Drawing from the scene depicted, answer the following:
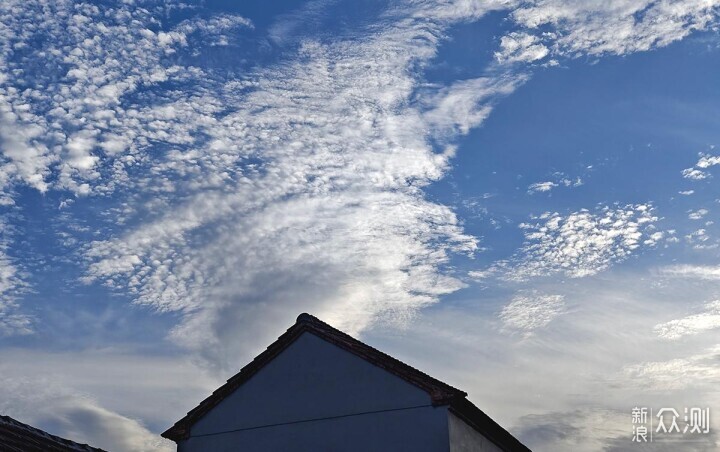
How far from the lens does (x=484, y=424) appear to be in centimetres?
1936

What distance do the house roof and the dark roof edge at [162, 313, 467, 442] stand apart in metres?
3.39

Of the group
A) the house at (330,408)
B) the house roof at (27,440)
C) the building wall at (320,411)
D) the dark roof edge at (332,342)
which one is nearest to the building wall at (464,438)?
the house at (330,408)

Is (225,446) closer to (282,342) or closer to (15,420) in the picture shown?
(282,342)

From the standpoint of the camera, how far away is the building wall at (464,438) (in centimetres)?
1748

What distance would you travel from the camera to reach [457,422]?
704 inches

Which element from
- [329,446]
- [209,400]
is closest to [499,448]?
[329,446]

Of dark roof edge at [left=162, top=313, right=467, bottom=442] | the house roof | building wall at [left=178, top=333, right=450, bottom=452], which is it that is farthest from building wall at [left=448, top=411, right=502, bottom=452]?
the house roof

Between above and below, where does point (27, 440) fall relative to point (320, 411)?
below

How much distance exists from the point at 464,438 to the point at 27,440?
10211 mm

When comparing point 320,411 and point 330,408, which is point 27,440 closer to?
point 320,411

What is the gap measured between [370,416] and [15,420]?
836cm

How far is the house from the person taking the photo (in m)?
17.7

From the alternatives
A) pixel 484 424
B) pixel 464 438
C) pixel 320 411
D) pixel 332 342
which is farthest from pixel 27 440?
pixel 484 424

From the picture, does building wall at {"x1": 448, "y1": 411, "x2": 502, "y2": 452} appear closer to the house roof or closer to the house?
the house
